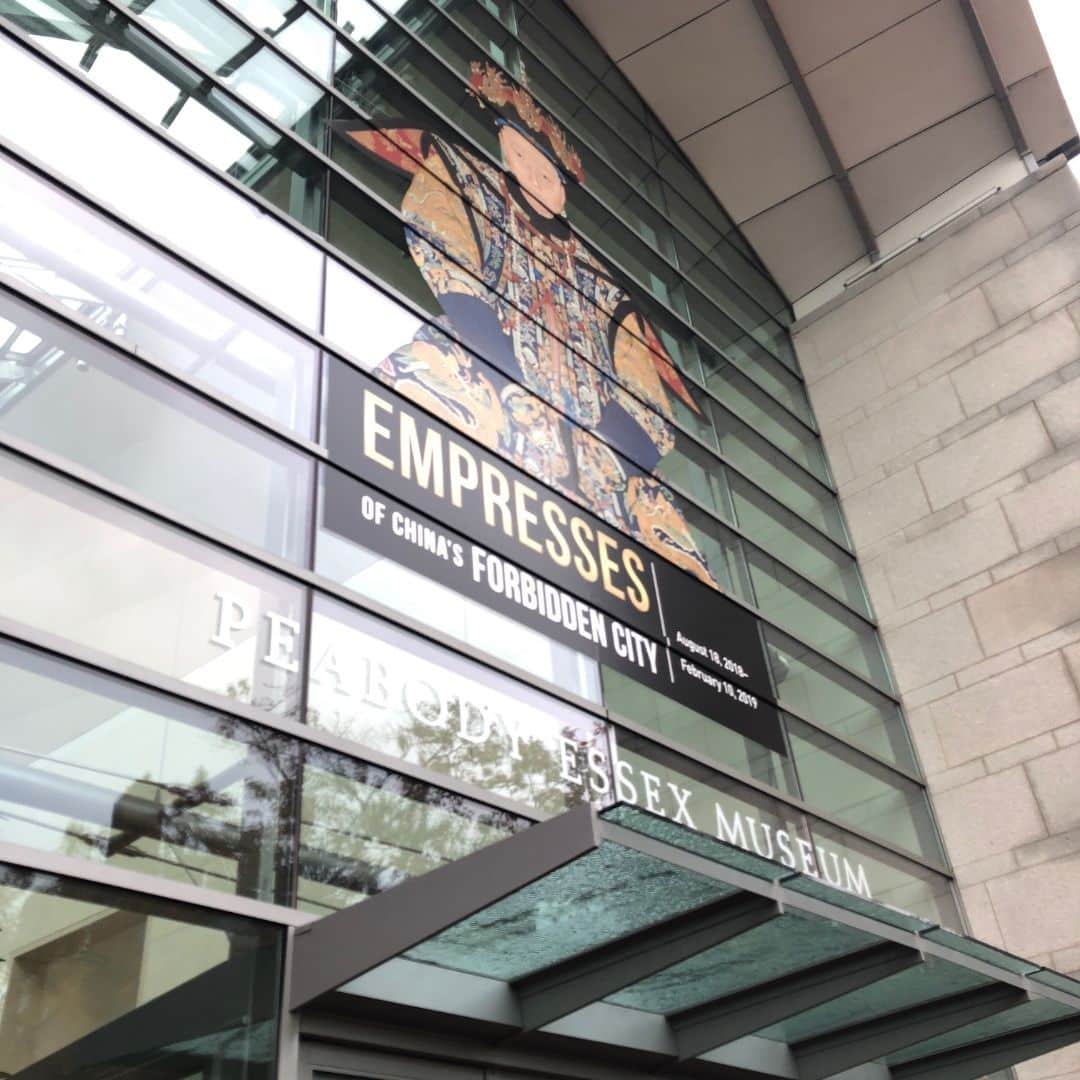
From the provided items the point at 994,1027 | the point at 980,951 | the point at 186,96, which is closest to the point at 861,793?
the point at 994,1027

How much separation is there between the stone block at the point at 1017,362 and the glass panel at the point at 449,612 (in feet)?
24.1

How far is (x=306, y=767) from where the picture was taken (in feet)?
21.4

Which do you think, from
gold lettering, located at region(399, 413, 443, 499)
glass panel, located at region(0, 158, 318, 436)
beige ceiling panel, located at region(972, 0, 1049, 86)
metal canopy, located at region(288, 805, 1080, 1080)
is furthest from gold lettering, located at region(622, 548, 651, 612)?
beige ceiling panel, located at region(972, 0, 1049, 86)

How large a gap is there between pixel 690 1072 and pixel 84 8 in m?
7.96

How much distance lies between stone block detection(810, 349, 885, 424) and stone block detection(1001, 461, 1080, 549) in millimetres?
2729

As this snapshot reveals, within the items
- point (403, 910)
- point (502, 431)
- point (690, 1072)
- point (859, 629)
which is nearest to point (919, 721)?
point (859, 629)

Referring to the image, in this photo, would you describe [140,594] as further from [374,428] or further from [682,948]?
[682,948]

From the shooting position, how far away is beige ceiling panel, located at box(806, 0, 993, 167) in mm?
15812

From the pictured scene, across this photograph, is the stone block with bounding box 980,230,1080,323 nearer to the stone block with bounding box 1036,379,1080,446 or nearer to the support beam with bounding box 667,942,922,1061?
the stone block with bounding box 1036,379,1080,446

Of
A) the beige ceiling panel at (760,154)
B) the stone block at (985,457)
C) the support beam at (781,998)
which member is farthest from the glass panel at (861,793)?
the beige ceiling panel at (760,154)

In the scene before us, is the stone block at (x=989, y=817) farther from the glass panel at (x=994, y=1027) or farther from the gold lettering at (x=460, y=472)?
the gold lettering at (x=460, y=472)

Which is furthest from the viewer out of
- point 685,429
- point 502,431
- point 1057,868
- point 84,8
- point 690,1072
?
point 685,429

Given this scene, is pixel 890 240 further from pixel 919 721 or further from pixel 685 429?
pixel 919 721

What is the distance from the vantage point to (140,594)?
6.31m
